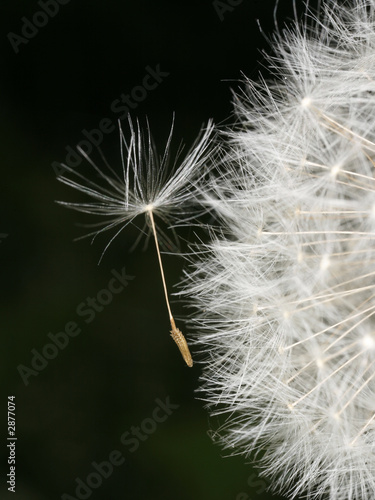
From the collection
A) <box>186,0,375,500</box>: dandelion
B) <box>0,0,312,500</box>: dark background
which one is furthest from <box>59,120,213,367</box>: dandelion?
<box>0,0,312,500</box>: dark background

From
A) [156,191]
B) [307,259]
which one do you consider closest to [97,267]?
[156,191]

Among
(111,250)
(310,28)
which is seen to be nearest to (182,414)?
(111,250)

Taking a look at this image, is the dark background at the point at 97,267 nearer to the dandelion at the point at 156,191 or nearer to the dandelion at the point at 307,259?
the dandelion at the point at 156,191

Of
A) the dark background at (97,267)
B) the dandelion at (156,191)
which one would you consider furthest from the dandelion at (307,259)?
the dark background at (97,267)

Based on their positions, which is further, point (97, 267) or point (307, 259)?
point (97, 267)

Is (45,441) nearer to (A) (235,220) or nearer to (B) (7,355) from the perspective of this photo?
(B) (7,355)

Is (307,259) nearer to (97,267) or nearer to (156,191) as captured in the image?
(156,191)
